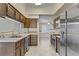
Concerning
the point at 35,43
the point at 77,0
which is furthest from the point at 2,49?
the point at 35,43

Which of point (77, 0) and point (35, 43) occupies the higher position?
point (77, 0)

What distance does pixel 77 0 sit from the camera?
105 centimetres

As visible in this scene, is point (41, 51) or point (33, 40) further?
point (33, 40)

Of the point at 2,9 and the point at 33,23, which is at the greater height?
the point at 2,9

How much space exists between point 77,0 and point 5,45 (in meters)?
2.86

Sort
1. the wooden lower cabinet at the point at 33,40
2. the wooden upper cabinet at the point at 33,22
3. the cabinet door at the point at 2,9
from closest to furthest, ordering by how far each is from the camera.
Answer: the cabinet door at the point at 2,9, the wooden lower cabinet at the point at 33,40, the wooden upper cabinet at the point at 33,22

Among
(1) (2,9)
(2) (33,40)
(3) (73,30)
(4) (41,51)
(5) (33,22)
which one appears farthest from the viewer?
(5) (33,22)

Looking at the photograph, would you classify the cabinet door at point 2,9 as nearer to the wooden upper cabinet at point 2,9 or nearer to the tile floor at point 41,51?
the wooden upper cabinet at point 2,9

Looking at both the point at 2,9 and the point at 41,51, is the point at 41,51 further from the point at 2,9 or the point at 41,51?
the point at 2,9

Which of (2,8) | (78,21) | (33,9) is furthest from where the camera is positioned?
(33,9)

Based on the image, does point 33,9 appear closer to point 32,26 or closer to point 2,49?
point 32,26

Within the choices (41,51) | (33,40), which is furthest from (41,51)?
(33,40)

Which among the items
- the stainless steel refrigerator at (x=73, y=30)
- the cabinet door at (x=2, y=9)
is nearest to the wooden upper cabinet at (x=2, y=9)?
the cabinet door at (x=2, y=9)

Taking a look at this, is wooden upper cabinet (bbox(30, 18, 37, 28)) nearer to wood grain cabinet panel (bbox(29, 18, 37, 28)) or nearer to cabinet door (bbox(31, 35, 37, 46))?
wood grain cabinet panel (bbox(29, 18, 37, 28))
